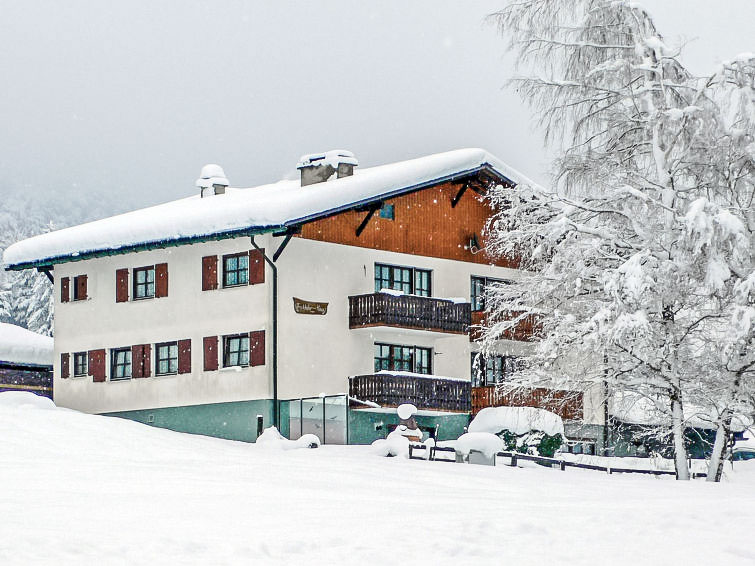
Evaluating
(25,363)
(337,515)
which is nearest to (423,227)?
(25,363)

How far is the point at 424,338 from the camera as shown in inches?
1444

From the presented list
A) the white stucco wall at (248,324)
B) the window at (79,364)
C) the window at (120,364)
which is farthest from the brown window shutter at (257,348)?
the window at (79,364)

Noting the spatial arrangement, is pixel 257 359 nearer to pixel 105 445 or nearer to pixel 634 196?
pixel 105 445

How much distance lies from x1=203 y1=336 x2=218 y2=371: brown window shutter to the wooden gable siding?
12.5 feet

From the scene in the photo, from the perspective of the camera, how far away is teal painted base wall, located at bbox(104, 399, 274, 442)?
110ft

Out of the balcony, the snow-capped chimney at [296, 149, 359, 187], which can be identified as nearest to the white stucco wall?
the balcony

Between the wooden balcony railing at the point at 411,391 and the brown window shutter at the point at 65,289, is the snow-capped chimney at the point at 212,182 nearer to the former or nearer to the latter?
the brown window shutter at the point at 65,289

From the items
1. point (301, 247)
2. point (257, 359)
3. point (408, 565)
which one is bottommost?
point (408, 565)

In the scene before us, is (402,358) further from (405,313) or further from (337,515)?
(337,515)

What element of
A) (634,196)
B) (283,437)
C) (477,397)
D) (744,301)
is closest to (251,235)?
(283,437)

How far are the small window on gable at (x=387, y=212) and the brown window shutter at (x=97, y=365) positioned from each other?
30.0ft

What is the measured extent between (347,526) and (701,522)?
4.14m

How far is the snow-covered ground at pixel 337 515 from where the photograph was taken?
13.3 metres

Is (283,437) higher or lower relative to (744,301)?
lower
